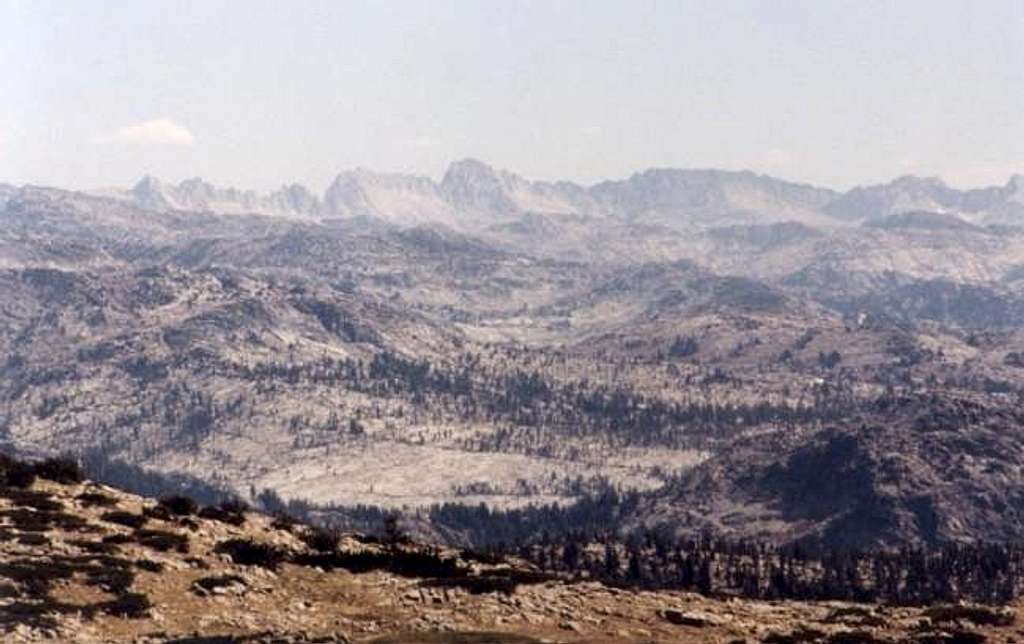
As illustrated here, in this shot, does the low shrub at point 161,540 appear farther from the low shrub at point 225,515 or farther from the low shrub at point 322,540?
the low shrub at point 322,540

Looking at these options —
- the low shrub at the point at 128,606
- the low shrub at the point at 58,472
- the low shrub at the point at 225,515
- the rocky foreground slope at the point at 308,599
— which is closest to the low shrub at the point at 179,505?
the rocky foreground slope at the point at 308,599

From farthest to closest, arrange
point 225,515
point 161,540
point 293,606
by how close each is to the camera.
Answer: point 225,515, point 161,540, point 293,606

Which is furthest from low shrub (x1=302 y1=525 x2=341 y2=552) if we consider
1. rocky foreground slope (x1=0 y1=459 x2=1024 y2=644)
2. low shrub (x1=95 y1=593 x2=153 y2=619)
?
low shrub (x1=95 y1=593 x2=153 y2=619)

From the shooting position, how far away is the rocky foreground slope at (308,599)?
56.8 metres

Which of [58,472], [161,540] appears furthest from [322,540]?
[58,472]

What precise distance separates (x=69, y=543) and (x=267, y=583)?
11577 mm

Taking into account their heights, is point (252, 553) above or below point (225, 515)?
above

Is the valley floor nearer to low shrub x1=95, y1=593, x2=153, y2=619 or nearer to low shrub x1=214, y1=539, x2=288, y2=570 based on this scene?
low shrub x1=95, y1=593, x2=153, y2=619

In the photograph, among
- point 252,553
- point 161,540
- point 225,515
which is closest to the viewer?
point 161,540

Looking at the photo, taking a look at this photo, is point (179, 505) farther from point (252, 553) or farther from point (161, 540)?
point (252, 553)

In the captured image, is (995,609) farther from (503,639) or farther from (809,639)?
(503,639)

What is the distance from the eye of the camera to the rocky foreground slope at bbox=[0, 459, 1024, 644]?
56781mm

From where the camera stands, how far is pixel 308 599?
63.2 m

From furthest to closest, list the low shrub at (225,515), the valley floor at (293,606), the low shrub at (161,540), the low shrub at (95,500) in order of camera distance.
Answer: the low shrub at (225,515)
the low shrub at (95,500)
the low shrub at (161,540)
the valley floor at (293,606)
